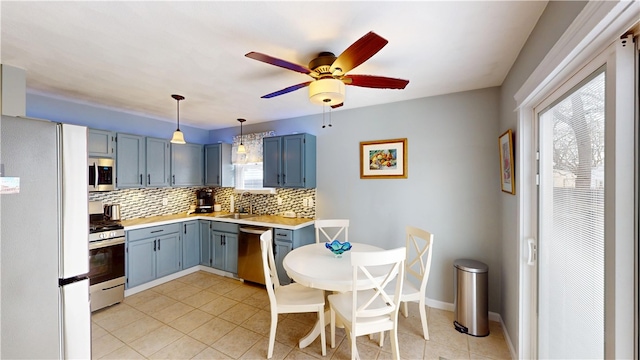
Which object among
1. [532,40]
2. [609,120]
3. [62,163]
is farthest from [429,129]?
[62,163]

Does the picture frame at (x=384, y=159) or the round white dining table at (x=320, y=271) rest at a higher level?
the picture frame at (x=384, y=159)

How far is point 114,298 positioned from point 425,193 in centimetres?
400

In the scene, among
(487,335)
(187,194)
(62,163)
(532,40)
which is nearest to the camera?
(62,163)

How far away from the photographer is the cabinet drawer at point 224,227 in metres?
3.76

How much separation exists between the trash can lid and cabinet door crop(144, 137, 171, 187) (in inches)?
165

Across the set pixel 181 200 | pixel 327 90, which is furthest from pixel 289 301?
pixel 181 200

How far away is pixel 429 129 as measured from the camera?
294 centimetres

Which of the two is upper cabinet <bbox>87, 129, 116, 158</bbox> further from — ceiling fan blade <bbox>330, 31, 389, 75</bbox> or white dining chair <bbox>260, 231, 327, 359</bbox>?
ceiling fan blade <bbox>330, 31, 389, 75</bbox>

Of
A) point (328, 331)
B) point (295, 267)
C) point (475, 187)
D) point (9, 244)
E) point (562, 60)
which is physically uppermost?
point (562, 60)

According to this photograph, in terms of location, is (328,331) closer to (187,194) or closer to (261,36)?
(261,36)

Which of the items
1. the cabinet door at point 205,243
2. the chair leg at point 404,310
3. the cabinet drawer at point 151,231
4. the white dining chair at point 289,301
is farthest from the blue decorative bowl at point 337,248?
the cabinet drawer at point 151,231

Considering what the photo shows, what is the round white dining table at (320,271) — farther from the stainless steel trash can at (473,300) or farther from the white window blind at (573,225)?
the white window blind at (573,225)

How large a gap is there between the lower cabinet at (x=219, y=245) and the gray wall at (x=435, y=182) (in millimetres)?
1606

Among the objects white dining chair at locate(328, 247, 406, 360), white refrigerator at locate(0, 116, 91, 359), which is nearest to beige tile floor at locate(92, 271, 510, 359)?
white dining chair at locate(328, 247, 406, 360)
